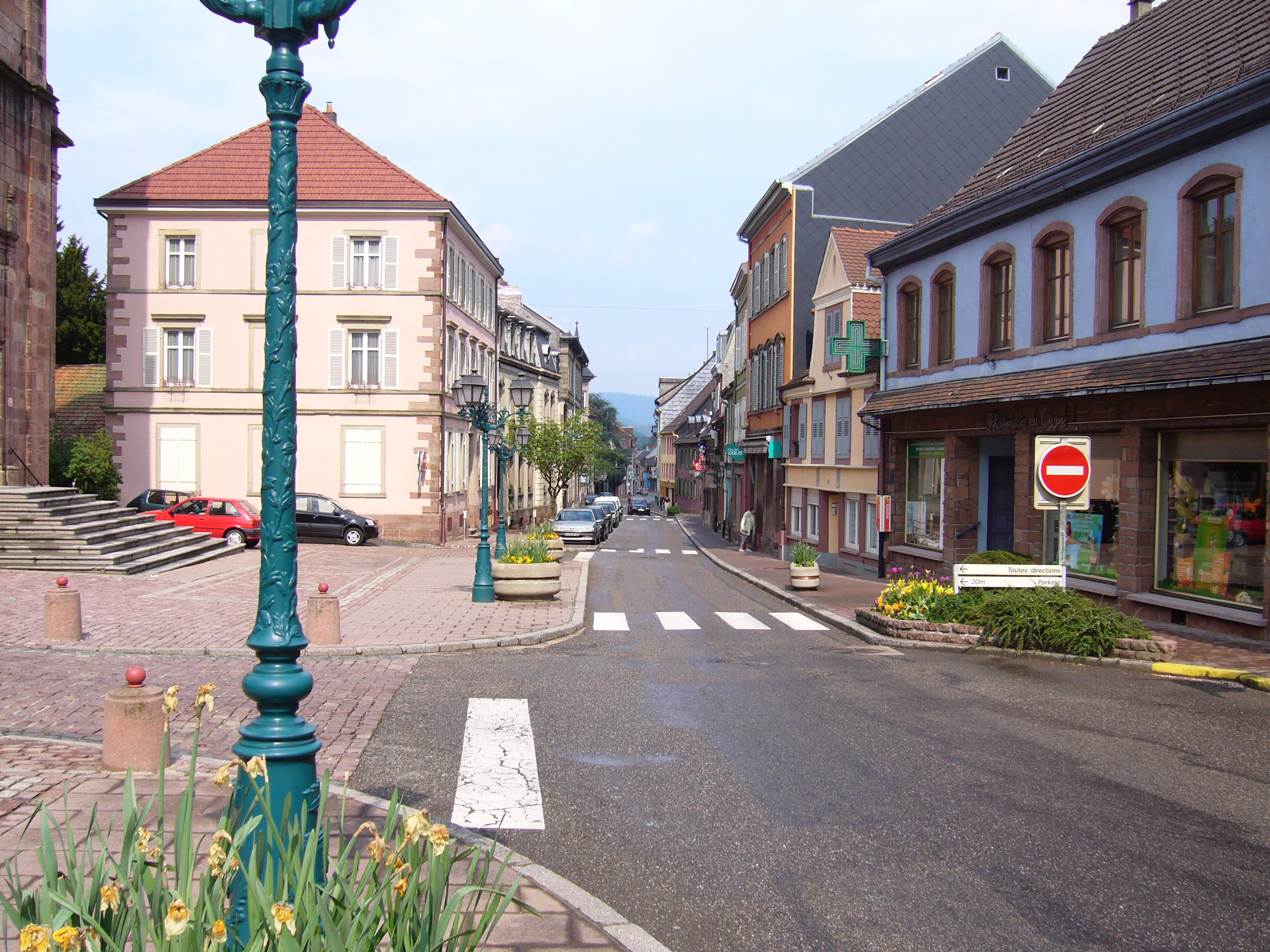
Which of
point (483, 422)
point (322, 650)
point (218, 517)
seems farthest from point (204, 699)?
point (218, 517)

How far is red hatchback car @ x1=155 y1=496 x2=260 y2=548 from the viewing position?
29.9 meters

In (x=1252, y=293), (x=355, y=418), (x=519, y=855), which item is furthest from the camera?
(x=355, y=418)

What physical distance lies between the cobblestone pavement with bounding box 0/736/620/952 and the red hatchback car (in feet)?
76.7

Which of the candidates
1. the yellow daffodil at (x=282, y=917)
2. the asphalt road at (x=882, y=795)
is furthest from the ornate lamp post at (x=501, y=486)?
the yellow daffodil at (x=282, y=917)

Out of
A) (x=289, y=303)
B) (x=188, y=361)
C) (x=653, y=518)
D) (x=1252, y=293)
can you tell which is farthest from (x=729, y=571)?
(x=653, y=518)

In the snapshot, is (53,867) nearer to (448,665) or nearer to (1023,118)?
(448,665)

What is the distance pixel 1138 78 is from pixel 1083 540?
7.99m

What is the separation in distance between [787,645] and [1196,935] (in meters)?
9.25

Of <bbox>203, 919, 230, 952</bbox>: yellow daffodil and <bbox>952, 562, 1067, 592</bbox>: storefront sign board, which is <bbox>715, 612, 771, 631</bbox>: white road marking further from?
<bbox>203, 919, 230, 952</bbox>: yellow daffodil

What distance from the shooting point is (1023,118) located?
1419 inches

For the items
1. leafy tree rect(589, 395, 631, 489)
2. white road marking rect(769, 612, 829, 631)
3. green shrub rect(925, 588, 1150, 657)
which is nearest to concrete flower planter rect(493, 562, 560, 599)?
white road marking rect(769, 612, 829, 631)

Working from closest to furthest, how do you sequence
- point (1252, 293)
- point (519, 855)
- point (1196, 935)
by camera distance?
point (1196, 935), point (519, 855), point (1252, 293)

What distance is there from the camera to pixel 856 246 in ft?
98.9

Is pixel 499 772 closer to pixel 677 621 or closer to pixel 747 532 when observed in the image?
pixel 677 621
